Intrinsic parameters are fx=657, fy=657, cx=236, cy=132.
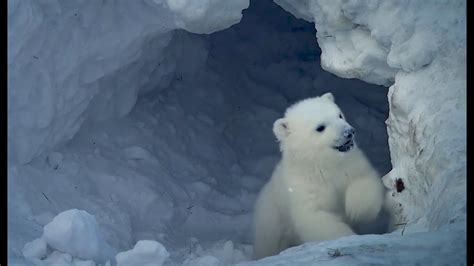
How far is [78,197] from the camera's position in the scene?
523 cm

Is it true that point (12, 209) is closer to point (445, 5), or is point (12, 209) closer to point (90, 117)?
point (90, 117)

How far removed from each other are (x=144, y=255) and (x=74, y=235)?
1.29 ft

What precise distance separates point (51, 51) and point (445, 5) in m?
2.70

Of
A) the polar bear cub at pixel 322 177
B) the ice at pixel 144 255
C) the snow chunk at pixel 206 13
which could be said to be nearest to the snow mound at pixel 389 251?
the ice at pixel 144 255

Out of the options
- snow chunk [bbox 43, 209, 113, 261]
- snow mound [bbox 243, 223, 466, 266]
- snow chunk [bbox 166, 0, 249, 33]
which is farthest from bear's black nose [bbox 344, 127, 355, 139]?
snow chunk [bbox 43, 209, 113, 261]

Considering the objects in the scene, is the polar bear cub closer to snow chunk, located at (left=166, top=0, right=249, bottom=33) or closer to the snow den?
the snow den

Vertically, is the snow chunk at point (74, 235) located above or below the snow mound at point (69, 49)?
below

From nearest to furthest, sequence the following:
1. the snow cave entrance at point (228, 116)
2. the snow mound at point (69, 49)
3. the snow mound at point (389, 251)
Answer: the snow mound at point (389, 251) → the snow mound at point (69, 49) → the snow cave entrance at point (228, 116)

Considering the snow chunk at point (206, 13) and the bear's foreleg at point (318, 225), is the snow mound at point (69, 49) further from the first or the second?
the bear's foreleg at point (318, 225)

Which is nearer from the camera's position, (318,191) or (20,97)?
(20,97)

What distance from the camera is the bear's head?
467 centimetres

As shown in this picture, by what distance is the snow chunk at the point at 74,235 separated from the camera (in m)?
3.54

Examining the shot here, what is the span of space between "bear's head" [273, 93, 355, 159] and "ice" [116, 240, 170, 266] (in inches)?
64.2
